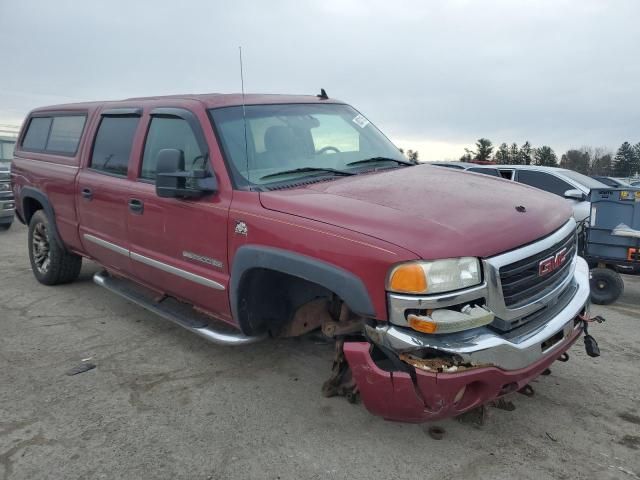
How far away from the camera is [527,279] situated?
109 inches

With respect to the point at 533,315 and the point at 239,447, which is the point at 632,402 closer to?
the point at 533,315

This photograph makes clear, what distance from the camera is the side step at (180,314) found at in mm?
3458

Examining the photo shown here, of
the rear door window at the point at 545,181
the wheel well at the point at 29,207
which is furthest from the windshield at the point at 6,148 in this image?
the rear door window at the point at 545,181

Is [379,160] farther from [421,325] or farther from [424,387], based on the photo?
[424,387]

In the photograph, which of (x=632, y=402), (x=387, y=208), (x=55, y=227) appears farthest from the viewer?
(x=55, y=227)

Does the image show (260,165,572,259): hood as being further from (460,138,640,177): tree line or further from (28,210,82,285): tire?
(460,138,640,177): tree line

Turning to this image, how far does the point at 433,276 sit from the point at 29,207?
5.34 metres

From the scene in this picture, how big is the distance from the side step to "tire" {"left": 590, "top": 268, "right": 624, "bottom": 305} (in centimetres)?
450

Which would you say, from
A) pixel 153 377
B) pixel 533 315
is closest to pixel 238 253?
pixel 153 377

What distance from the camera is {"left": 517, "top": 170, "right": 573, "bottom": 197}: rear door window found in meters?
9.99

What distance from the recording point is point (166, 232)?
12.6ft

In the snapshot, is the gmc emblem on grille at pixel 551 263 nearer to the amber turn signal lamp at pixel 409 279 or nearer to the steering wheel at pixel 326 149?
the amber turn signal lamp at pixel 409 279

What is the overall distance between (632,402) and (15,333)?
4.66m

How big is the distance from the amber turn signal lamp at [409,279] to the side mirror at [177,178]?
1484 mm
